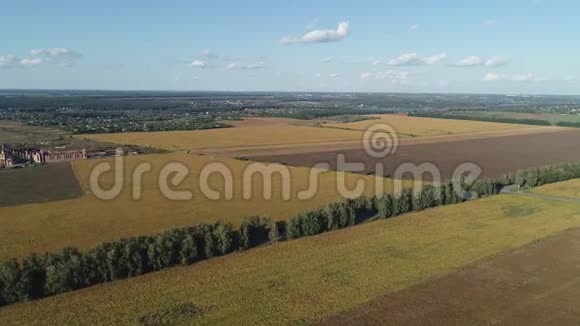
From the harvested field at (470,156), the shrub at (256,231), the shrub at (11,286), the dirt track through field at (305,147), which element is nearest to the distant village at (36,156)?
the dirt track through field at (305,147)

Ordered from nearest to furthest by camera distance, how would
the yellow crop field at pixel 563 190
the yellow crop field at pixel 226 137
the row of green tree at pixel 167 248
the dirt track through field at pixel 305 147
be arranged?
the row of green tree at pixel 167 248
the yellow crop field at pixel 563 190
the dirt track through field at pixel 305 147
the yellow crop field at pixel 226 137

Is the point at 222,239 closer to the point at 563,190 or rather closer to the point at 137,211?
the point at 137,211

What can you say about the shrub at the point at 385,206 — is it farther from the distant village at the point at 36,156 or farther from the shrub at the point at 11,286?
the distant village at the point at 36,156

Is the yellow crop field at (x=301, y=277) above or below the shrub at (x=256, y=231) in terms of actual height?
below

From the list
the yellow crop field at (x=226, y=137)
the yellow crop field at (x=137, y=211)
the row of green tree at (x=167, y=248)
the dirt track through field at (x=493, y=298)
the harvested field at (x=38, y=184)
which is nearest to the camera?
the dirt track through field at (x=493, y=298)

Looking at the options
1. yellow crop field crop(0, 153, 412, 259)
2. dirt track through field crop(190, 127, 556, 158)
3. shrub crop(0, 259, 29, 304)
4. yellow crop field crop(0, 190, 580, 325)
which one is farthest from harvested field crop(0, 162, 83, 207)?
dirt track through field crop(190, 127, 556, 158)

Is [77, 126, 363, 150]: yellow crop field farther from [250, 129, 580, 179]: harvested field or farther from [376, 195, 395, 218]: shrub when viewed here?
[376, 195, 395, 218]: shrub

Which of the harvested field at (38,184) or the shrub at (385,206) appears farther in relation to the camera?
the harvested field at (38,184)
